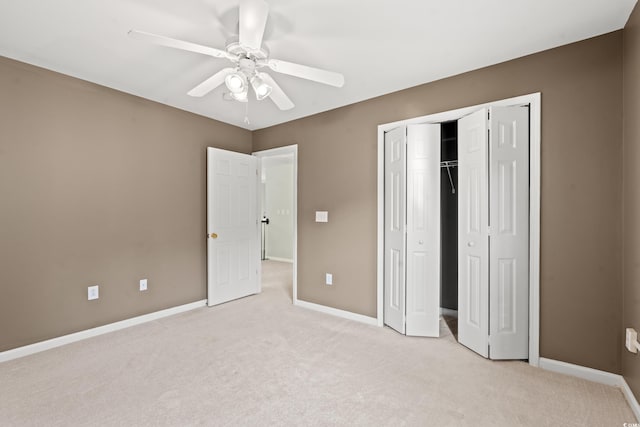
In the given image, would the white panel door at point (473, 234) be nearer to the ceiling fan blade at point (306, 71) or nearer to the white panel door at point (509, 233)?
the white panel door at point (509, 233)

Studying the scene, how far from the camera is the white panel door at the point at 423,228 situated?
298 centimetres

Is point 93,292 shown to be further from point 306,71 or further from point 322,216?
point 306,71

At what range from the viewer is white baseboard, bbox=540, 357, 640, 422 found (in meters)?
2.02

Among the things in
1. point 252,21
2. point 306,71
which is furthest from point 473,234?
point 252,21

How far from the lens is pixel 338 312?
144 inches

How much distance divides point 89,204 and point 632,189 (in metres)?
4.39

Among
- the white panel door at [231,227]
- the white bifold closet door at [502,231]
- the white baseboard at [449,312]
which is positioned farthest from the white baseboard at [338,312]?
the white bifold closet door at [502,231]

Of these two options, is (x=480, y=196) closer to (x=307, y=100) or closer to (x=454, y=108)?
(x=454, y=108)

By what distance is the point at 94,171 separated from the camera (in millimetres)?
3020

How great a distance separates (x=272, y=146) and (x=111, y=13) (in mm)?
2534

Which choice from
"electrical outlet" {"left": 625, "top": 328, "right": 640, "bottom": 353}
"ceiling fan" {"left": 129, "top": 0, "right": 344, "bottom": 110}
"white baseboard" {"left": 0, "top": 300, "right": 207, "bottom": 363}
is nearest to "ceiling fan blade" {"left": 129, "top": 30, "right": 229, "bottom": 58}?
"ceiling fan" {"left": 129, "top": 0, "right": 344, "bottom": 110}

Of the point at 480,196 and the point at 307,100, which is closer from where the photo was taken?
the point at 480,196

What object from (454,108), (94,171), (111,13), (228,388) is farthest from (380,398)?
(94,171)

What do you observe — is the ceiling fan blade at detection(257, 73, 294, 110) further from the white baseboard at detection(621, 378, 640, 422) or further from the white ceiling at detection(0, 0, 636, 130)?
the white baseboard at detection(621, 378, 640, 422)
